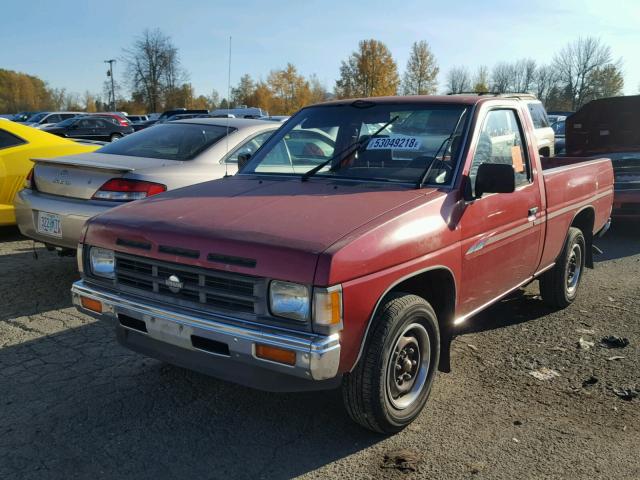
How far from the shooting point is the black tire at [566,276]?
5.18 meters

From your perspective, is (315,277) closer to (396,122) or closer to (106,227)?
(106,227)

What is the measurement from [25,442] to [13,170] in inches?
195

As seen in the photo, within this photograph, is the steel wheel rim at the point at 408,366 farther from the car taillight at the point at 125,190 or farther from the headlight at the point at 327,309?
the car taillight at the point at 125,190

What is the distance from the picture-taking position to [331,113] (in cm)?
449

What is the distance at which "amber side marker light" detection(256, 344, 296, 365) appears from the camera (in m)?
2.59

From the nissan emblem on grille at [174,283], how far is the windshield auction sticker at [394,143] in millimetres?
1688

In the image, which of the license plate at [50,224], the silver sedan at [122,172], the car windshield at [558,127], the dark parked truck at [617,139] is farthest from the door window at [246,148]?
the car windshield at [558,127]

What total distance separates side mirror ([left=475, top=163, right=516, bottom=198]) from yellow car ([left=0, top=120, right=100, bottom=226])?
5739mm

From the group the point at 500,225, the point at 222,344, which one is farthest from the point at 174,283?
the point at 500,225

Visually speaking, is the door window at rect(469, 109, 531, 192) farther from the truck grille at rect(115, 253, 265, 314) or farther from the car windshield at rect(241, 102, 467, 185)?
the truck grille at rect(115, 253, 265, 314)

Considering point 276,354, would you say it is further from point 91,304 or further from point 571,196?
point 571,196

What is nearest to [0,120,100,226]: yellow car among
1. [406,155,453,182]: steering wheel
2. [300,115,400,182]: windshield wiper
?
[300,115,400,182]: windshield wiper

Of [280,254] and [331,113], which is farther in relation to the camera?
[331,113]

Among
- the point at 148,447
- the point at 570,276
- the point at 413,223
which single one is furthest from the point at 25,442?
the point at 570,276
